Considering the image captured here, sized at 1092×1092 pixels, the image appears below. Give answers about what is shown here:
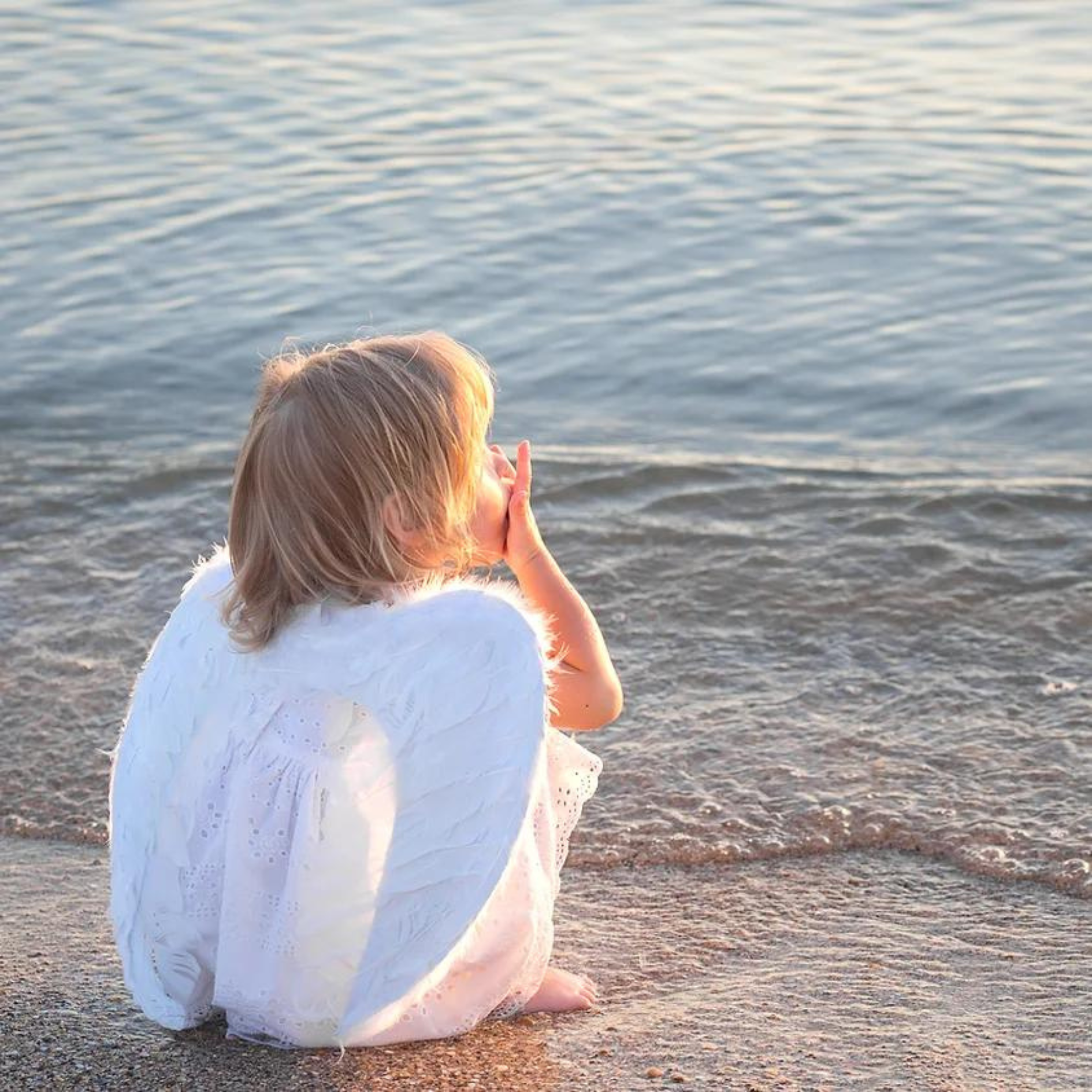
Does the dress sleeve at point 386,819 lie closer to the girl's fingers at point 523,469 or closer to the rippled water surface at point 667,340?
the girl's fingers at point 523,469

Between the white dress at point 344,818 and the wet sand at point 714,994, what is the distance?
10 cm

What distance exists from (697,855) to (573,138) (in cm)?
754

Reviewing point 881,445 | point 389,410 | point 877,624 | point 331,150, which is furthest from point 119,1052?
point 331,150

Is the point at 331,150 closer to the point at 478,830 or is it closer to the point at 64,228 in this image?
the point at 64,228

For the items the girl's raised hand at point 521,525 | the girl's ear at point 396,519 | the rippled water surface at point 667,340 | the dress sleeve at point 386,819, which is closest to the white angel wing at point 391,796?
the dress sleeve at point 386,819

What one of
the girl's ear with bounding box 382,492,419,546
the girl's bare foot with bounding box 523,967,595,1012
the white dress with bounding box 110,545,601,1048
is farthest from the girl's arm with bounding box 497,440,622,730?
the girl's bare foot with bounding box 523,967,595,1012

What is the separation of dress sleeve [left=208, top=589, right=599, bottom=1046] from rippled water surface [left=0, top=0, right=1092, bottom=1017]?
53.2 inches

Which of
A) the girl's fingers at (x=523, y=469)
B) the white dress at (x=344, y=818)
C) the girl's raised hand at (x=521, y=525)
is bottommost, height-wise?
the white dress at (x=344, y=818)

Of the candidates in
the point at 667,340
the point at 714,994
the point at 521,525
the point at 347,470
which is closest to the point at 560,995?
the point at 714,994

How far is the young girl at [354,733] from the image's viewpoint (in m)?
2.86

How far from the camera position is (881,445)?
7.22m

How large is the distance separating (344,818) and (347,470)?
56 centimetres

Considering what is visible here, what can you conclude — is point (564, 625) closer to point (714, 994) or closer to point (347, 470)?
point (347, 470)

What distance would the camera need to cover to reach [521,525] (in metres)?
3.13
